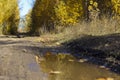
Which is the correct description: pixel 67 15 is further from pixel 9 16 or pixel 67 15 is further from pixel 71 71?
pixel 9 16

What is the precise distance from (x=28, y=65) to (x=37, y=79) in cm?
155

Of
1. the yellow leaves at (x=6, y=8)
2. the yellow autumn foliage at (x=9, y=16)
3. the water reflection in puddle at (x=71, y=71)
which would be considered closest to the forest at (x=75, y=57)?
the water reflection in puddle at (x=71, y=71)

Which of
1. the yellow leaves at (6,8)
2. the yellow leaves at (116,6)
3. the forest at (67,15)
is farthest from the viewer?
the yellow leaves at (6,8)

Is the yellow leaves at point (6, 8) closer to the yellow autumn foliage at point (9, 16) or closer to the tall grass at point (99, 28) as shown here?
the yellow autumn foliage at point (9, 16)

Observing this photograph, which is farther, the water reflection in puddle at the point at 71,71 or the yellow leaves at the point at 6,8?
the yellow leaves at the point at 6,8

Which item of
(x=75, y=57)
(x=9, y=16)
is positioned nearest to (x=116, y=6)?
(x=75, y=57)

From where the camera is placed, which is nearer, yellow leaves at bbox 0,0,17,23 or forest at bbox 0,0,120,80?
forest at bbox 0,0,120,80

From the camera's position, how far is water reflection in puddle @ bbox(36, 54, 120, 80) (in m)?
6.01

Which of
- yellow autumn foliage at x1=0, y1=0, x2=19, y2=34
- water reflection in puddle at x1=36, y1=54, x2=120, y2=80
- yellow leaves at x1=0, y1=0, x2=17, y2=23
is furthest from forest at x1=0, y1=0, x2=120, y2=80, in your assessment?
yellow autumn foliage at x1=0, y1=0, x2=19, y2=34

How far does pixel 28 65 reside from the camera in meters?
7.01

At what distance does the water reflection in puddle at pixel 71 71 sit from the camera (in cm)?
601

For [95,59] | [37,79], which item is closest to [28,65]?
[37,79]

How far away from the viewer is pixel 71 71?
668 cm

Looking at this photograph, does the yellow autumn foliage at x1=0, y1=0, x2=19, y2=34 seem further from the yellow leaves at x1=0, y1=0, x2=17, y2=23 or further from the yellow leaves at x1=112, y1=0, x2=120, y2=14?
A: the yellow leaves at x1=112, y1=0, x2=120, y2=14
